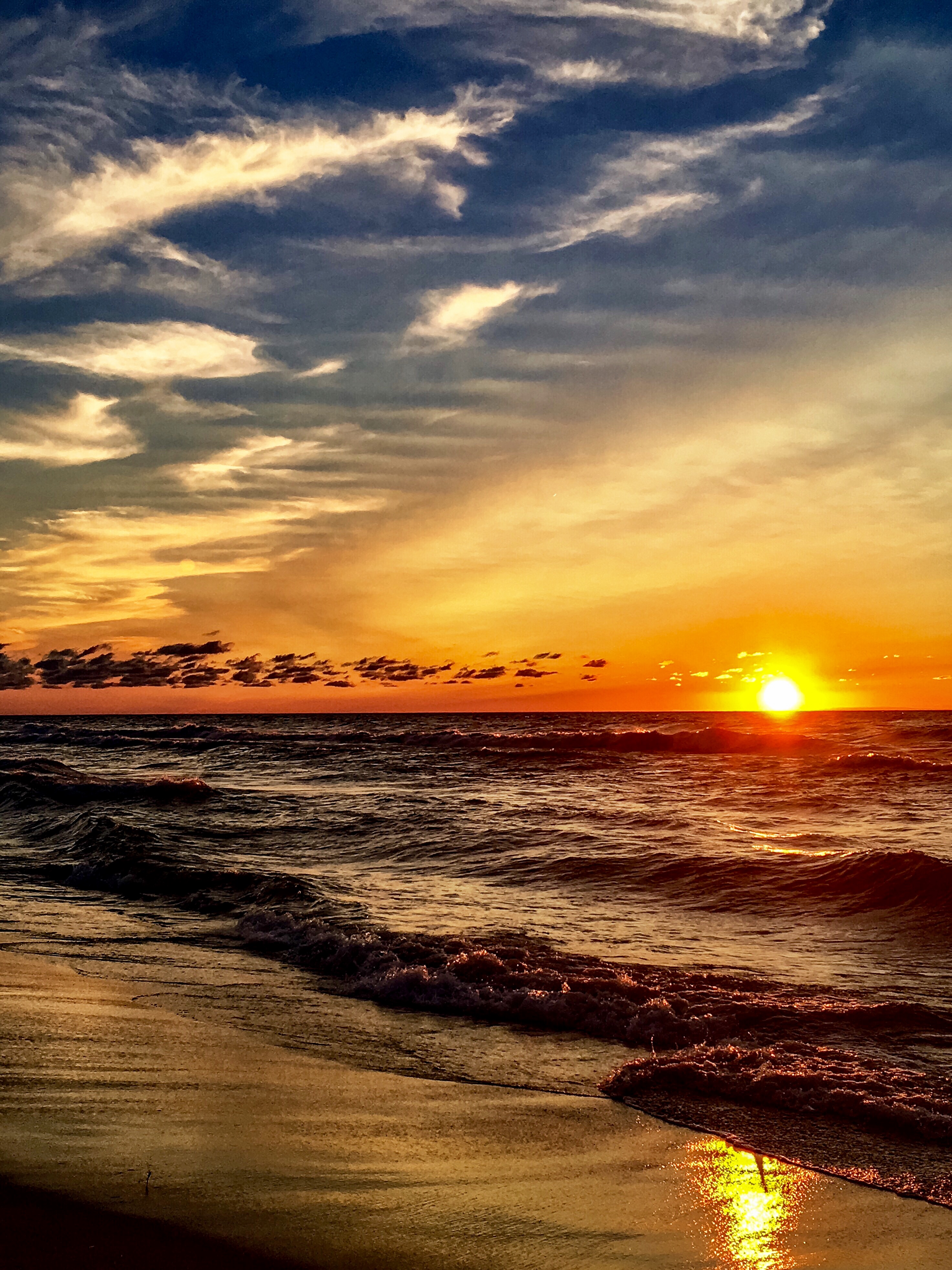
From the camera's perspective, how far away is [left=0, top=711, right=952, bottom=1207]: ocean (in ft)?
20.9

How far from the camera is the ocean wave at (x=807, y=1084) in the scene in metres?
5.73

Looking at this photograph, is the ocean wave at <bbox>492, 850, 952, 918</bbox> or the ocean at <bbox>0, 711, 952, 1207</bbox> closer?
the ocean at <bbox>0, 711, 952, 1207</bbox>

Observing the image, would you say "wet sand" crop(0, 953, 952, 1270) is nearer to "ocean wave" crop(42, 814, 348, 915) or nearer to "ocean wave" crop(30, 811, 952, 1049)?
"ocean wave" crop(30, 811, 952, 1049)

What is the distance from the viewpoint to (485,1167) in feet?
15.7

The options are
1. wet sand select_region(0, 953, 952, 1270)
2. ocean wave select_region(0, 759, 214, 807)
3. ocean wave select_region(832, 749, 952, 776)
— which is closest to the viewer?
wet sand select_region(0, 953, 952, 1270)

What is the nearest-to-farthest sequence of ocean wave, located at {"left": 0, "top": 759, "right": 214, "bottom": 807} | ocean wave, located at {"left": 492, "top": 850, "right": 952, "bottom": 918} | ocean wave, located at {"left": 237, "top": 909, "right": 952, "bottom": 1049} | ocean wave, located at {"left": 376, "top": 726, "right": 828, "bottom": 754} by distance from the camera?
ocean wave, located at {"left": 237, "top": 909, "right": 952, "bottom": 1049}
ocean wave, located at {"left": 492, "top": 850, "right": 952, "bottom": 918}
ocean wave, located at {"left": 0, "top": 759, "right": 214, "bottom": 807}
ocean wave, located at {"left": 376, "top": 726, "right": 828, "bottom": 754}

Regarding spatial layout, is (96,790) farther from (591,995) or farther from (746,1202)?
(746,1202)

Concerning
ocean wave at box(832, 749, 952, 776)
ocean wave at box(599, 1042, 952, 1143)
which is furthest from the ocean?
ocean wave at box(832, 749, 952, 776)

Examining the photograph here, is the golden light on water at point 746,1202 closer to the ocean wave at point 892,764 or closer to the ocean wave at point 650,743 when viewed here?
the ocean wave at point 892,764

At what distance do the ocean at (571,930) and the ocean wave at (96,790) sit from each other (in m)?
0.16

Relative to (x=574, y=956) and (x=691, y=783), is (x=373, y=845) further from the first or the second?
(x=691, y=783)

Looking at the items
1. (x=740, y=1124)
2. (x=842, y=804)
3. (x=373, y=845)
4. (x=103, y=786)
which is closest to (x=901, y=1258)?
(x=740, y=1124)

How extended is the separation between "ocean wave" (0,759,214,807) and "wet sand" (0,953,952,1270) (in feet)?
69.2

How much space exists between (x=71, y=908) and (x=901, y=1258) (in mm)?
10915
